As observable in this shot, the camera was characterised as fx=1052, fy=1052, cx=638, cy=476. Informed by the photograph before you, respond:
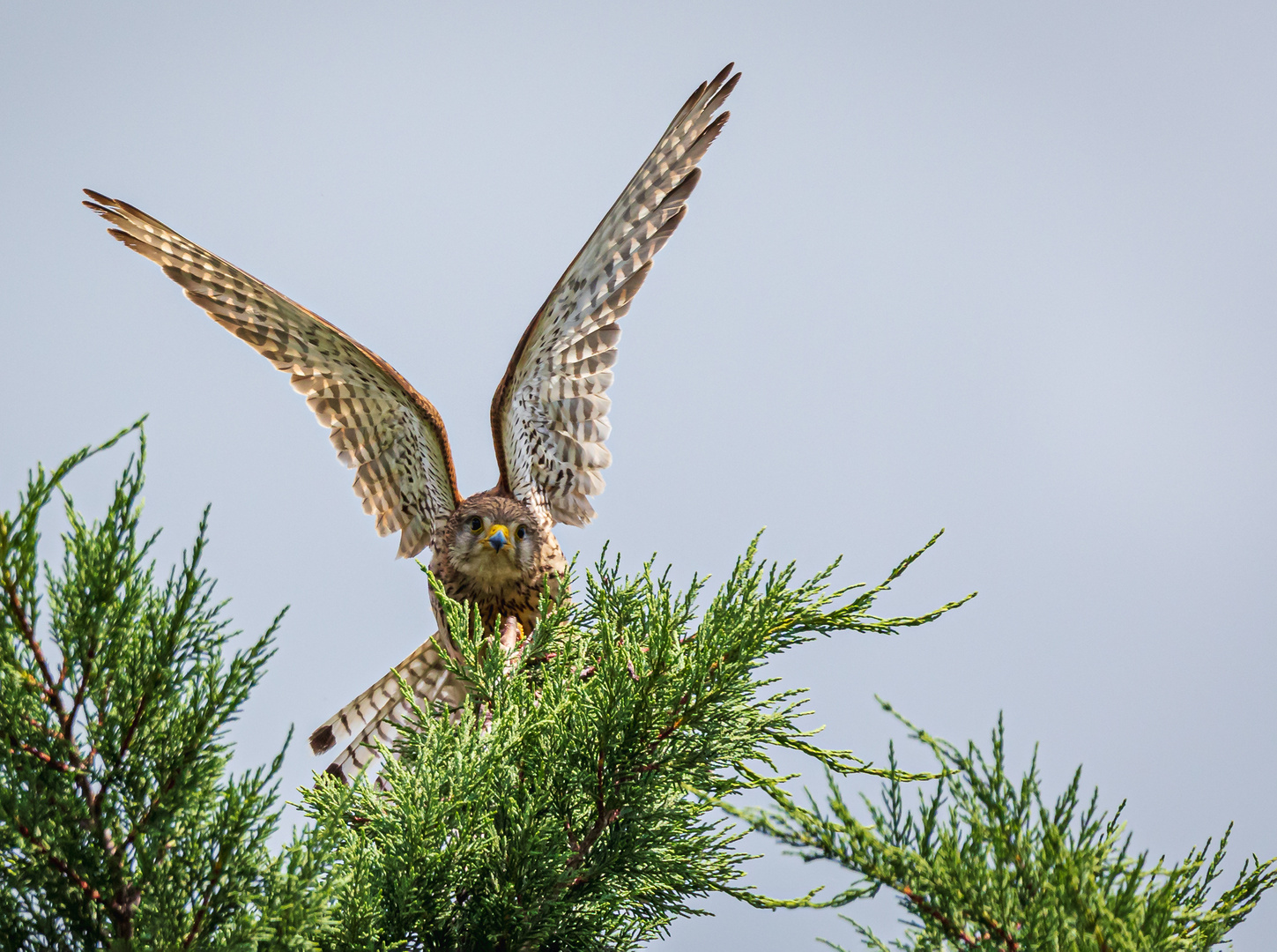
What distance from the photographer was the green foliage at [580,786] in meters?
2.15

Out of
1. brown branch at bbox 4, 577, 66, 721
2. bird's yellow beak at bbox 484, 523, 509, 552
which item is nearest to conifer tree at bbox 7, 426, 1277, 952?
brown branch at bbox 4, 577, 66, 721

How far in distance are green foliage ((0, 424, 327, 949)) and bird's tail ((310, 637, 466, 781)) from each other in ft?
7.45

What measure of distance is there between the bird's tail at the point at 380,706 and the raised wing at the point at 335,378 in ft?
1.76

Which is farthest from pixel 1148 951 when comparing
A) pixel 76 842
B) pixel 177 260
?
pixel 177 260

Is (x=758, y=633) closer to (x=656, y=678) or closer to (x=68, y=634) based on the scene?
(x=656, y=678)

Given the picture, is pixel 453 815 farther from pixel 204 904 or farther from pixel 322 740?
pixel 322 740

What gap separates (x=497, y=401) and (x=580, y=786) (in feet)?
7.70

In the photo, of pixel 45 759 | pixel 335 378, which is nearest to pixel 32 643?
pixel 45 759

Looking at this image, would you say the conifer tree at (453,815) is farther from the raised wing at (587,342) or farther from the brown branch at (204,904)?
the raised wing at (587,342)

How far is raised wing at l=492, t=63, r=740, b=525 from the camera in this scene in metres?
4.39

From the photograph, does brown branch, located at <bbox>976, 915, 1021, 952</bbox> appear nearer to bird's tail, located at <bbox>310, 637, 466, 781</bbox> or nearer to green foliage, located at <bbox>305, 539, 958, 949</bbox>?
green foliage, located at <bbox>305, 539, 958, 949</bbox>

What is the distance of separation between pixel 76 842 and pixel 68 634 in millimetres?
368

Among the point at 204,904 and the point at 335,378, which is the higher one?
the point at 335,378

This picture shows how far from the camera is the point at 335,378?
180 inches
